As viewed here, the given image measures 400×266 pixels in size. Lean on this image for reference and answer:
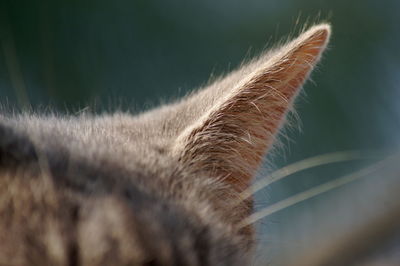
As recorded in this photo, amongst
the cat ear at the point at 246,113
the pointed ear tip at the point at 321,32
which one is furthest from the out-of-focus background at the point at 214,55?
the pointed ear tip at the point at 321,32

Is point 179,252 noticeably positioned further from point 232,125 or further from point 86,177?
point 232,125

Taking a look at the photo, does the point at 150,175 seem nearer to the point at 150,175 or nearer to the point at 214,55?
the point at 150,175

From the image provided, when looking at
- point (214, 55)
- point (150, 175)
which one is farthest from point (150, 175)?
point (214, 55)

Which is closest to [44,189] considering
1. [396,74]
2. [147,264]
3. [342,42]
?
[147,264]

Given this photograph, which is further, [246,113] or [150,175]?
[246,113]

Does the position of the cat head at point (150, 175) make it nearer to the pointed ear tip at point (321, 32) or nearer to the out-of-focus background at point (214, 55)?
the pointed ear tip at point (321, 32)

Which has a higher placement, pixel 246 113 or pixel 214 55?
pixel 214 55
